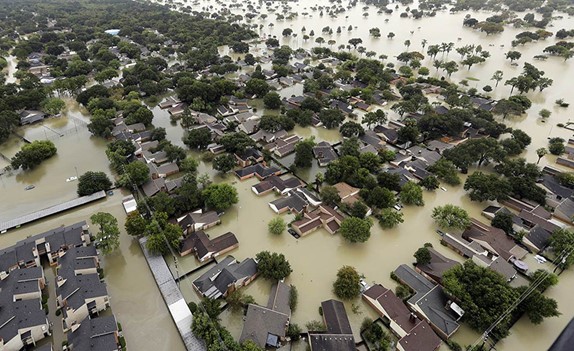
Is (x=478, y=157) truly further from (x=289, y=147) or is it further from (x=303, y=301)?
(x=303, y=301)

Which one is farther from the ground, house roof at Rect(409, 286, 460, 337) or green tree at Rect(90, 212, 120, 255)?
green tree at Rect(90, 212, 120, 255)

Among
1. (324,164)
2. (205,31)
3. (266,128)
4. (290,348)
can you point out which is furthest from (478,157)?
(205,31)

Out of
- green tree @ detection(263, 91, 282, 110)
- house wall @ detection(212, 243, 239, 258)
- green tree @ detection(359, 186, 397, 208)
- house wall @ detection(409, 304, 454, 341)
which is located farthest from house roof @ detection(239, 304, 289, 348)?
green tree @ detection(263, 91, 282, 110)

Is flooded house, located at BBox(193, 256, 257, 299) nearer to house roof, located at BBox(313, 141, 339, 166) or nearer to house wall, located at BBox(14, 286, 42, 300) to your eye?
house wall, located at BBox(14, 286, 42, 300)

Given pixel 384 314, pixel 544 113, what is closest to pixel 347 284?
pixel 384 314

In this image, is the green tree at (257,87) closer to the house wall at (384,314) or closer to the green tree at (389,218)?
the green tree at (389,218)

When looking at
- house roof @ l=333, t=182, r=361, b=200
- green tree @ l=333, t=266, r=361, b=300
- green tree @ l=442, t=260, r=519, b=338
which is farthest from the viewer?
house roof @ l=333, t=182, r=361, b=200

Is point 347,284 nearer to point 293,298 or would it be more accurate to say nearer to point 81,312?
point 293,298
